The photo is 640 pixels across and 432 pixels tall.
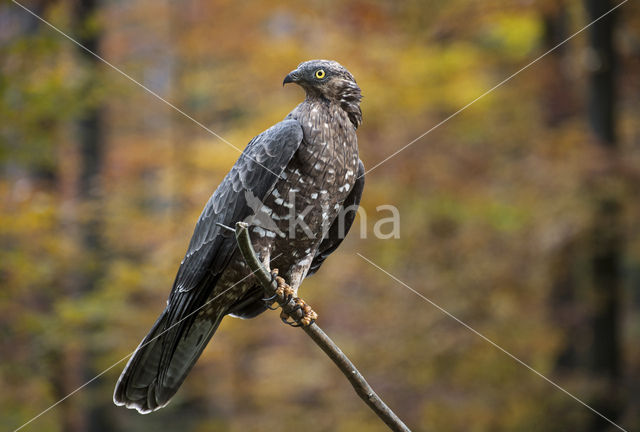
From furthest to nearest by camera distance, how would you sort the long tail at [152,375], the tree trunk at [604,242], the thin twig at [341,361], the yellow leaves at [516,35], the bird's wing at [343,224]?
1. the yellow leaves at [516,35]
2. the tree trunk at [604,242]
3. the bird's wing at [343,224]
4. the long tail at [152,375]
5. the thin twig at [341,361]

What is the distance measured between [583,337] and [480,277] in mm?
3218

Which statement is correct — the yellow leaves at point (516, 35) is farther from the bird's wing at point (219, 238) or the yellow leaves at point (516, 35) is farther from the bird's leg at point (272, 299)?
the bird's leg at point (272, 299)

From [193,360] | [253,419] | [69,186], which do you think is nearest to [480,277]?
[253,419]

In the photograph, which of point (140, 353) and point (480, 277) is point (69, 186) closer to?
point (480, 277)

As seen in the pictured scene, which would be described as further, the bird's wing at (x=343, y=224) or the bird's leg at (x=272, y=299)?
the bird's wing at (x=343, y=224)

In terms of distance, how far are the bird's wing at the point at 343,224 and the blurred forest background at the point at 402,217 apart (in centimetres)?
393

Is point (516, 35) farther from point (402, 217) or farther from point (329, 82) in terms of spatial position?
point (329, 82)

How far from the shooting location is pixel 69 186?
29.5 ft

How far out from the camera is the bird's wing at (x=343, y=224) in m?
2.52

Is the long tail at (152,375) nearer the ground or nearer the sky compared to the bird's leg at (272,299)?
nearer the ground

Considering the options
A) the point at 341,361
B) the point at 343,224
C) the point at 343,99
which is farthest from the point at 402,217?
the point at 341,361

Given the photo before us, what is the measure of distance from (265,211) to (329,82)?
1.82 feet

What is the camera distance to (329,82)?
7.61 ft

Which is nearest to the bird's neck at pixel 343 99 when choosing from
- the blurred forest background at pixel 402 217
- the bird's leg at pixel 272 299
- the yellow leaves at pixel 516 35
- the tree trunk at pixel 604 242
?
the bird's leg at pixel 272 299
